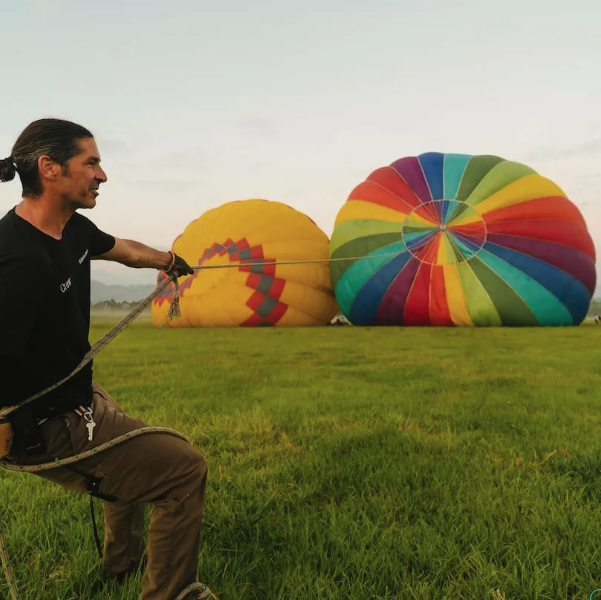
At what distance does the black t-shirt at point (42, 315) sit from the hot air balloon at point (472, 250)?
13699mm

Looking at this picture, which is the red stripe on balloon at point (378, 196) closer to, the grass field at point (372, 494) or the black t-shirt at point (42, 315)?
the grass field at point (372, 494)

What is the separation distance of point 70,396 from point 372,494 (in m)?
1.94

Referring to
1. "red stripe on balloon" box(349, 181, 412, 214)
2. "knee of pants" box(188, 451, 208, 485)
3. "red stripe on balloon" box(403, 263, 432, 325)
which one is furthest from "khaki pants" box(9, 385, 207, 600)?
"red stripe on balloon" box(349, 181, 412, 214)

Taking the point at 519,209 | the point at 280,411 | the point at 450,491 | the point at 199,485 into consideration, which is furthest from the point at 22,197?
the point at 519,209

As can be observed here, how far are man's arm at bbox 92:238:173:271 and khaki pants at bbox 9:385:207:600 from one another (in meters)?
0.85

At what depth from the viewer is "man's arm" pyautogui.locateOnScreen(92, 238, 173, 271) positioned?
2309 millimetres

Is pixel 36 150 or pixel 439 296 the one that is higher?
pixel 36 150

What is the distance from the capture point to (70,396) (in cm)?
177

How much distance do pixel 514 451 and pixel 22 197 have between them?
359cm

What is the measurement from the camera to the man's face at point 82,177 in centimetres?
176

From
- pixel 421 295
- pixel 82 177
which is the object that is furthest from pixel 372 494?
pixel 421 295

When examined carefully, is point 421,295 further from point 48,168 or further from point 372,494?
point 48,168

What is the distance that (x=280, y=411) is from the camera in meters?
4.82

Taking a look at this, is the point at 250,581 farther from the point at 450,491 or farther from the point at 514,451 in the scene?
the point at 514,451
